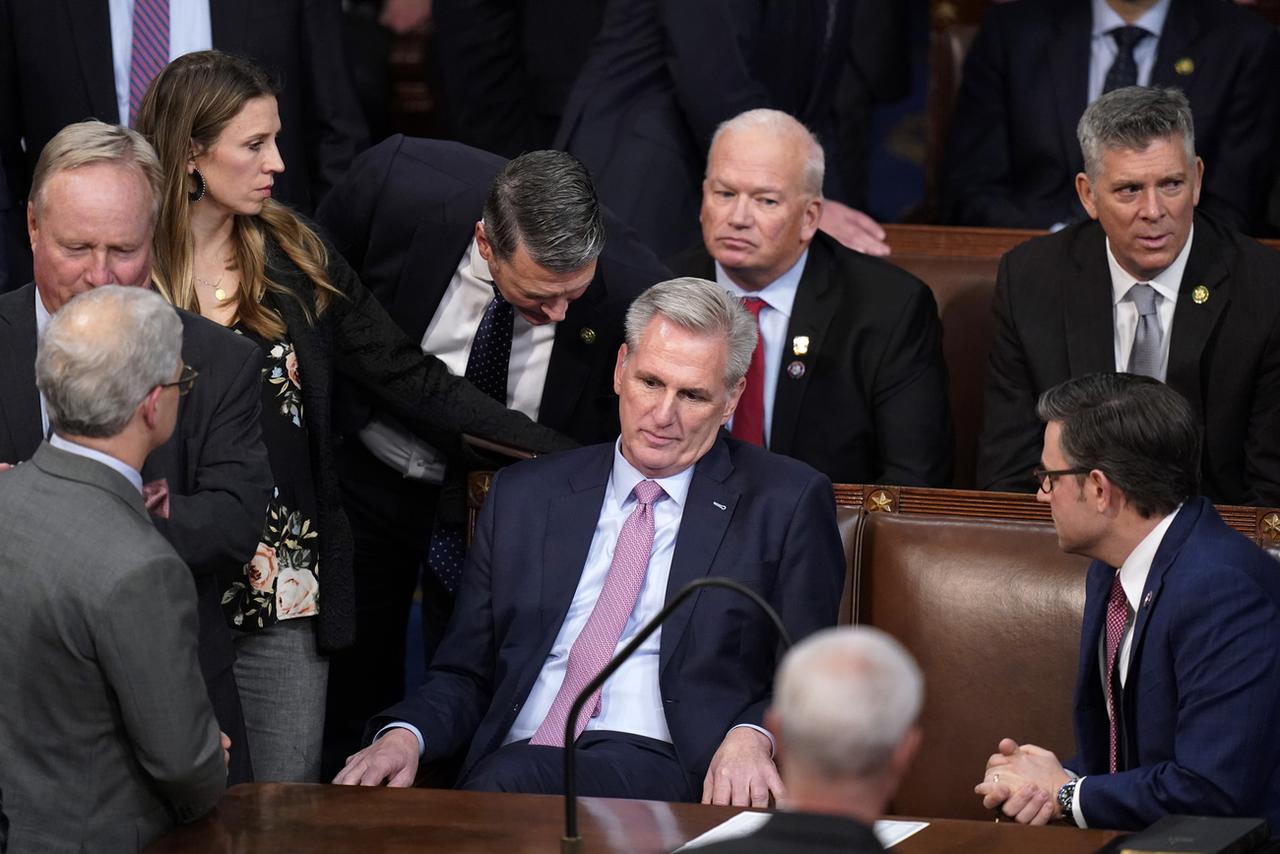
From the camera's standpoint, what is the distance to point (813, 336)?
404 centimetres

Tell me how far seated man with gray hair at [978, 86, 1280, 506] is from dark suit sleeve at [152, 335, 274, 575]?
1.75 m

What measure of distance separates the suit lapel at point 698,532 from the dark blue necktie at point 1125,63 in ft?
6.58

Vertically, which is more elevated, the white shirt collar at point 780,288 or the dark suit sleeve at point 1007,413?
the white shirt collar at point 780,288

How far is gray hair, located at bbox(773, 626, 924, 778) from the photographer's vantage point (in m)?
1.65

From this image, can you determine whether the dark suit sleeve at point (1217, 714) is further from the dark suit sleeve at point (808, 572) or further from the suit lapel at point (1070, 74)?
the suit lapel at point (1070, 74)

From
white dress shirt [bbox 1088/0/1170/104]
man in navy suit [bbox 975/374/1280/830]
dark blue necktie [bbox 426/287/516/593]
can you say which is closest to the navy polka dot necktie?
dark blue necktie [bbox 426/287/516/593]

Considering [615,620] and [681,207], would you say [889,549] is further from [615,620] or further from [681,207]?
[681,207]

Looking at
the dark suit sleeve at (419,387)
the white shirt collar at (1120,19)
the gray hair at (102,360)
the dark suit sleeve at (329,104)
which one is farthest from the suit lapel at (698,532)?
the white shirt collar at (1120,19)

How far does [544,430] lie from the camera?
141 inches

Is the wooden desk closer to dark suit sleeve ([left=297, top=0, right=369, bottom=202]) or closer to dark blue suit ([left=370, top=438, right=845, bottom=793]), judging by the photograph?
dark blue suit ([left=370, top=438, right=845, bottom=793])

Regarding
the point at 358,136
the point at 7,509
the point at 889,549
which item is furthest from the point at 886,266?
the point at 7,509

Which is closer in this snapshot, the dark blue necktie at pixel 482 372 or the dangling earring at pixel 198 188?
the dangling earring at pixel 198 188

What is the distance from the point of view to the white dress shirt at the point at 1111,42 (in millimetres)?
4758

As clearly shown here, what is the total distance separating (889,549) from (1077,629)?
1.18ft
